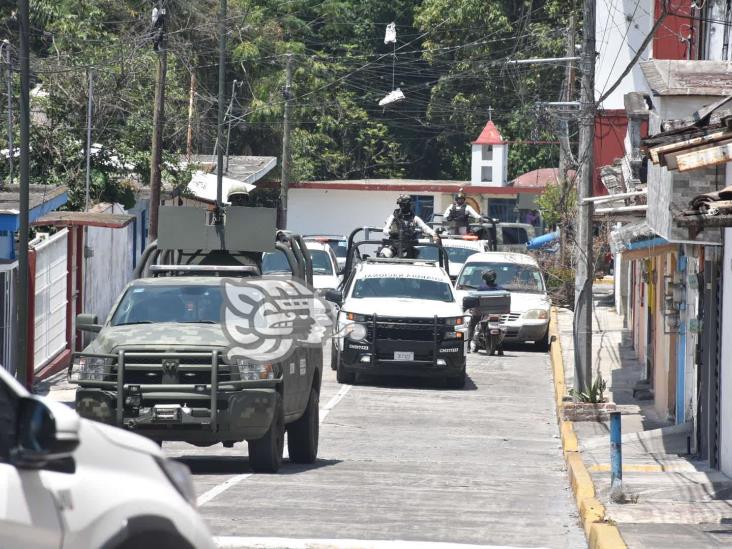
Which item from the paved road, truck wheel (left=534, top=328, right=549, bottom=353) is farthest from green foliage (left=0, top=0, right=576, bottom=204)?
the paved road

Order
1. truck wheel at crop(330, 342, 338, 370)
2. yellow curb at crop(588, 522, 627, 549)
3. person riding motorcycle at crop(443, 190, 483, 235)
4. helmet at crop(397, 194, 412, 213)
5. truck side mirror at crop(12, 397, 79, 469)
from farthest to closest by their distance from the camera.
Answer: person riding motorcycle at crop(443, 190, 483, 235), helmet at crop(397, 194, 412, 213), truck wheel at crop(330, 342, 338, 370), yellow curb at crop(588, 522, 627, 549), truck side mirror at crop(12, 397, 79, 469)

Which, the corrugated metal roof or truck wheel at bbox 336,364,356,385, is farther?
truck wheel at bbox 336,364,356,385

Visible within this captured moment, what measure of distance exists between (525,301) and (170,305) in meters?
15.5

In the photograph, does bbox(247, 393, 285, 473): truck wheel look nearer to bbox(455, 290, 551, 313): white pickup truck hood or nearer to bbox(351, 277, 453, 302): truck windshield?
bbox(351, 277, 453, 302): truck windshield

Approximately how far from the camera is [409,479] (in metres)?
13.3

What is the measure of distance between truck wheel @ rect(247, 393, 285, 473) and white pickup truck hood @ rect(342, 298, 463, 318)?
9.49 metres

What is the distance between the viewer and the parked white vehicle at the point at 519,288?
27891mm

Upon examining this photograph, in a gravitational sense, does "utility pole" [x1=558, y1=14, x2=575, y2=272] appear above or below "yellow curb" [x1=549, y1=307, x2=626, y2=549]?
above

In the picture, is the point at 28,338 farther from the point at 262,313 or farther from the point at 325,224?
the point at 325,224

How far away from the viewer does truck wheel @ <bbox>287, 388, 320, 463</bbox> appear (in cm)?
1409

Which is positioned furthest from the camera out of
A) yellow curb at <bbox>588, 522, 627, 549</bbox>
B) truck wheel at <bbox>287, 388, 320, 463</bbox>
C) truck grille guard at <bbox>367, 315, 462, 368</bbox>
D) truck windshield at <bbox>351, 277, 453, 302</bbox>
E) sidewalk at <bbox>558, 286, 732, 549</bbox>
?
truck windshield at <bbox>351, 277, 453, 302</bbox>

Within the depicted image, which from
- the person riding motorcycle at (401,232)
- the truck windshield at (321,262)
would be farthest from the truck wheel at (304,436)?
the truck windshield at (321,262)

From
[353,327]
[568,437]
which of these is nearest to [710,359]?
[568,437]

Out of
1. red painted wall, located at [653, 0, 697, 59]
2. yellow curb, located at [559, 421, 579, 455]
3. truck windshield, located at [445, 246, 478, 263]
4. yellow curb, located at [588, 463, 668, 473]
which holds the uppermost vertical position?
red painted wall, located at [653, 0, 697, 59]
